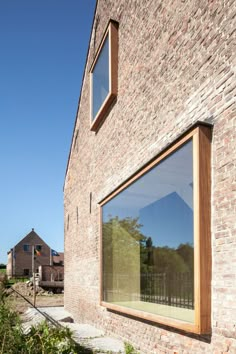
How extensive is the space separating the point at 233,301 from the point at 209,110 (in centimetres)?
220

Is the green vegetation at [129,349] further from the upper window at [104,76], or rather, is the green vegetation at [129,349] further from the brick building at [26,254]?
the brick building at [26,254]

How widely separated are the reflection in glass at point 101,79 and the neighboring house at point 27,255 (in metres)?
51.7

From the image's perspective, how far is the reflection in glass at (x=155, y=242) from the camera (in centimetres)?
559

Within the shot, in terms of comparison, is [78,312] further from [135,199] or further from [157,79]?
[157,79]

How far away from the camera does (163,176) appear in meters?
6.39

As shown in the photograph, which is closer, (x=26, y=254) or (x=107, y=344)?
(x=107, y=344)

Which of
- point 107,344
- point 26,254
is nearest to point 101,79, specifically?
point 107,344

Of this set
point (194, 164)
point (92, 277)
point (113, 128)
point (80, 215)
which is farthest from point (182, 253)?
point (80, 215)

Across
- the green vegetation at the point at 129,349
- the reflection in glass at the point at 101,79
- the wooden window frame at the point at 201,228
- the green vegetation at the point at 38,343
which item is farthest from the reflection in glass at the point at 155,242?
the reflection in glass at the point at 101,79

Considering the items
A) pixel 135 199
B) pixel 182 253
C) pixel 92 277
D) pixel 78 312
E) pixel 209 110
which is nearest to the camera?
pixel 209 110

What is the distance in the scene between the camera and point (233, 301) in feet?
14.7

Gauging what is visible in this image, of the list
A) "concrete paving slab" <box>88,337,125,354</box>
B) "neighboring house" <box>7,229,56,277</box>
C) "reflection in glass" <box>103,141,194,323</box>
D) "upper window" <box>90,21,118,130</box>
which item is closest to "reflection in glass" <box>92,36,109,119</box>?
"upper window" <box>90,21,118,130</box>

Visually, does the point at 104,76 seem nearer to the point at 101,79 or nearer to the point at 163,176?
the point at 101,79

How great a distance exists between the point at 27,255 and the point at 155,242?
2242 inches
